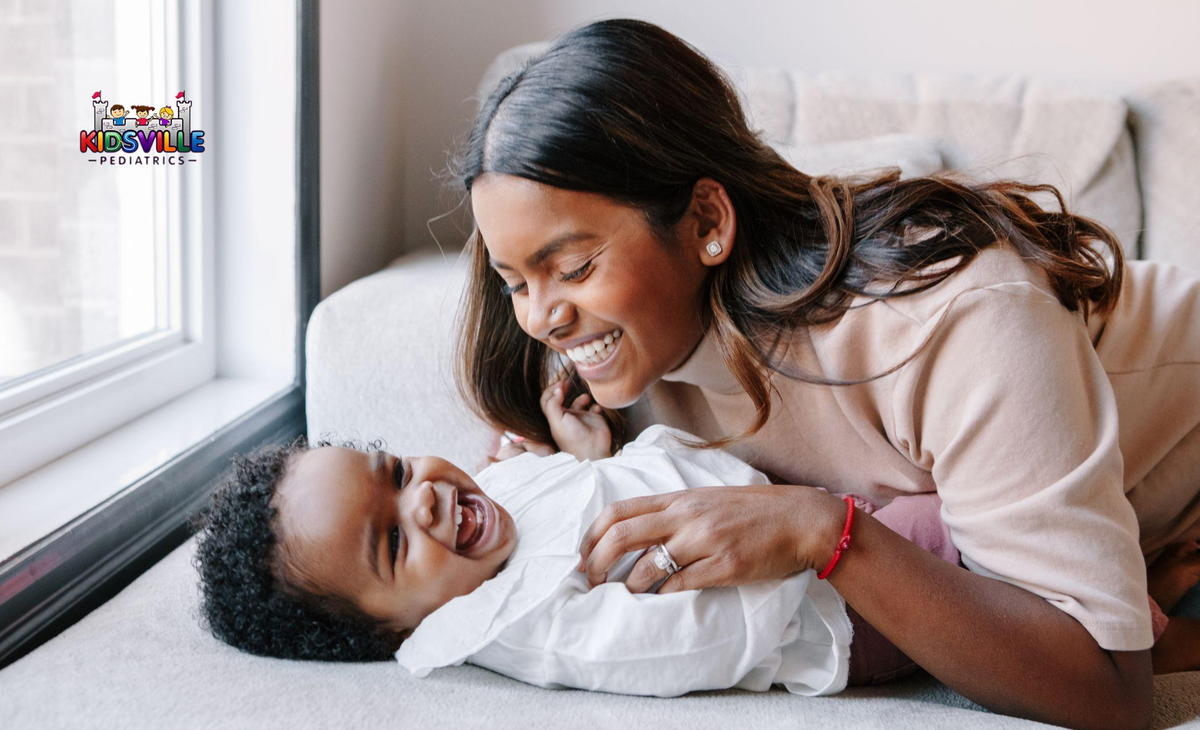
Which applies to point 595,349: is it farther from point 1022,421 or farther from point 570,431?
point 1022,421

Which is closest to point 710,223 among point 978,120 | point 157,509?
point 157,509

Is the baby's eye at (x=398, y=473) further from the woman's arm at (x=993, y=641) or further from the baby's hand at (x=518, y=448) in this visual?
the woman's arm at (x=993, y=641)

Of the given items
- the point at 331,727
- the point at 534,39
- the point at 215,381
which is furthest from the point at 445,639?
the point at 534,39

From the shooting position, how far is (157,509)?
1.30 metres

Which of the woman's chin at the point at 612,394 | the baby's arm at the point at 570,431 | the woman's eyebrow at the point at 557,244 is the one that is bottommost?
the baby's arm at the point at 570,431

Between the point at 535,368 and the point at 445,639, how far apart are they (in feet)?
1.86

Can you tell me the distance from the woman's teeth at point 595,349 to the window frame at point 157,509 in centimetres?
55

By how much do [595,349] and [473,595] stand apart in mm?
324

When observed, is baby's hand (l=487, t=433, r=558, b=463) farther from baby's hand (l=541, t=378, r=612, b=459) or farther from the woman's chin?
the woman's chin

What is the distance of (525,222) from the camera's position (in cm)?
113

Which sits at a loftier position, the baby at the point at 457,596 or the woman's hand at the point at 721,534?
the woman's hand at the point at 721,534

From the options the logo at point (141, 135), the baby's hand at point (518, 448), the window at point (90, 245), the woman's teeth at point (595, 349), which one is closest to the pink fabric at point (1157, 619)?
the woman's teeth at point (595, 349)

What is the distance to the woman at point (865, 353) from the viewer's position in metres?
0.97

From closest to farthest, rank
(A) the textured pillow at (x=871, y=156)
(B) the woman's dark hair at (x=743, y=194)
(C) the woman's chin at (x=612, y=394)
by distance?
(B) the woman's dark hair at (x=743, y=194)
(C) the woman's chin at (x=612, y=394)
(A) the textured pillow at (x=871, y=156)
